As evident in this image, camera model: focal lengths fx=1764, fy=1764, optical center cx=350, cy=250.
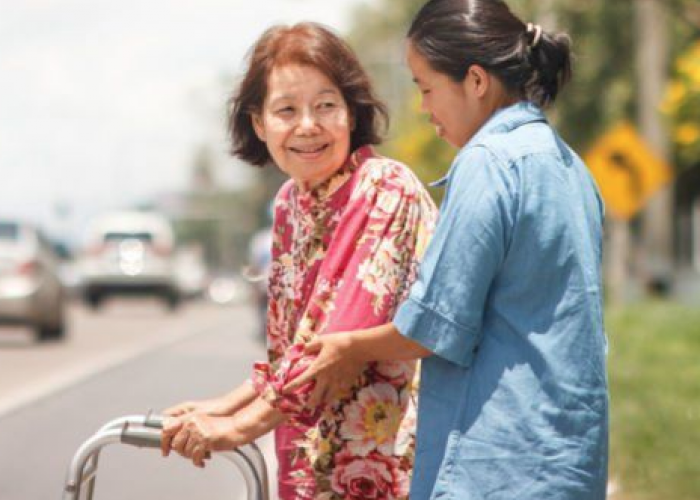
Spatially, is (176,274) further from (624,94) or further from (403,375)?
(403,375)

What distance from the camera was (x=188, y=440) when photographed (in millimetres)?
2936

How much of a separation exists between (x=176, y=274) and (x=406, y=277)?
36340 mm

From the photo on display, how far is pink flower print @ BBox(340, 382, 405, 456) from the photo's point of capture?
3.00 m

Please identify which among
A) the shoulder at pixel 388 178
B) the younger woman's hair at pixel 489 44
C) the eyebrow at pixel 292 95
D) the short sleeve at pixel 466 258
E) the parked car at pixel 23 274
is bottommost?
the parked car at pixel 23 274

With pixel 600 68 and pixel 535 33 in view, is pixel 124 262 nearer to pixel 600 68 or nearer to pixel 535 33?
pixel 600 68

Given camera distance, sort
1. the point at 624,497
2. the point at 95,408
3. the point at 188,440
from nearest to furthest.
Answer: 1. the point at 188,440
2. the point at 624,497
3. the point at 95,408

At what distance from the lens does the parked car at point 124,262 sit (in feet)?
123

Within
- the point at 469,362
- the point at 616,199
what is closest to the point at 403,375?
the point at 469,362

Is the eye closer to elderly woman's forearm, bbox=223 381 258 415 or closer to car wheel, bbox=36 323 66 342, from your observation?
elderly woman's forearm, bbox=223 381 258 415

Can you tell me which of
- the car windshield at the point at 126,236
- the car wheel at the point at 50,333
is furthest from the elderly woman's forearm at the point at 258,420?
the car windshield at the point at 126,236

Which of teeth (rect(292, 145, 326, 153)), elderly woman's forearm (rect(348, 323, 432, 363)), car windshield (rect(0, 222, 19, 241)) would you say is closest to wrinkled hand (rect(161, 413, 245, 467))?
elderly woman's forearm (rect(348, 323, 432, 363))

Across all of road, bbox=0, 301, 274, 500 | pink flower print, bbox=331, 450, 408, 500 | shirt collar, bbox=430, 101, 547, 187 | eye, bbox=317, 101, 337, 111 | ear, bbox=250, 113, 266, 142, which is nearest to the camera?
shirt collar, bbox=430, 101, 547, 187

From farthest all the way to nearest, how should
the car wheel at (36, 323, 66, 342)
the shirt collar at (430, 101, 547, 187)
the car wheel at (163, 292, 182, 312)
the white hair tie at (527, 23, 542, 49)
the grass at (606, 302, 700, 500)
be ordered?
the car wheel at (163, 292, 182, 312) → the car wheel at (36, 323, 66, 342) → the grass at (606, 302, 700, 500) → the white hair tie at (527, 23, 542, 49) → the shirt collar at (430, 101, 547, 187)

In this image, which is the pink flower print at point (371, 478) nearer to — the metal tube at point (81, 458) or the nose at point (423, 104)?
the metal tube at point (81, 458)
